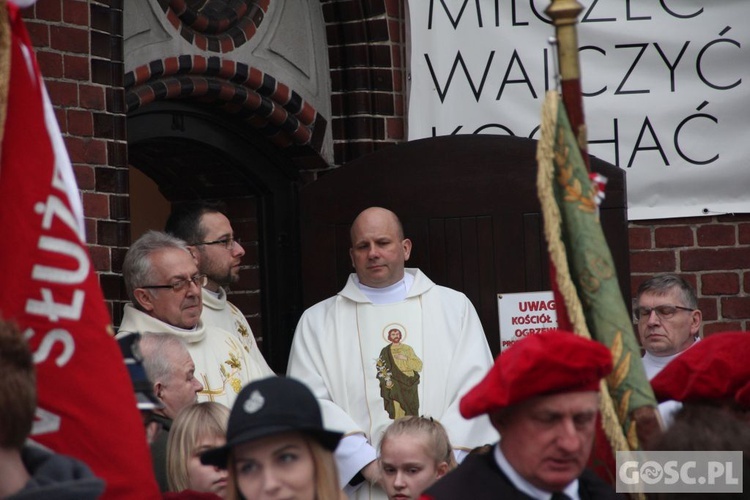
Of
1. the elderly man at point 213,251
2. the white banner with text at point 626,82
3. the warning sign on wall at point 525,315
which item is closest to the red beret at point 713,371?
the elderly man at point 213,251

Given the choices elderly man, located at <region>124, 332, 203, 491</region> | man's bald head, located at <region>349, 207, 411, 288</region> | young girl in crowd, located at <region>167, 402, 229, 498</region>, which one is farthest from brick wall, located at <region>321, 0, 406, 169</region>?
young girl in crowd, located at <region>167, 402, 229, 498</region>

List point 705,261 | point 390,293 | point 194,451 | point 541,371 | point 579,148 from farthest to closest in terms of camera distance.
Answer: point 705,261 → point 390,293 → point 194,451 → point 579,148 → point 541,371

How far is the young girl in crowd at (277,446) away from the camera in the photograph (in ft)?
9.66

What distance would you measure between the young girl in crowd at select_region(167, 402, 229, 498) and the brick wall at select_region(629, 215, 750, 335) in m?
3.64

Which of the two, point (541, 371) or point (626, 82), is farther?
point (626, 82)

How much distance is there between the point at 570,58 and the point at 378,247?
2844 millimetres

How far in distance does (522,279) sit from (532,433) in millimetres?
3692

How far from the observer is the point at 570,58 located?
11.5 feet

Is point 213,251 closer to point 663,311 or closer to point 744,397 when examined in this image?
point 663,311

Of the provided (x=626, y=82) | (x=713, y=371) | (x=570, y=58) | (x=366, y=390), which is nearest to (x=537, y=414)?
(x=713, y=371)

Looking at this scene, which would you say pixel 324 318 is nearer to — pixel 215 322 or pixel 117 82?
pixel 215 322

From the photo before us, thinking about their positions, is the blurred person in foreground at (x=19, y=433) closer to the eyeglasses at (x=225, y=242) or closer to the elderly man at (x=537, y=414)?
the elderly man at (x=537, y=414)

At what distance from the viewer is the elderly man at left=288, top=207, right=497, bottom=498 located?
6.12 metres

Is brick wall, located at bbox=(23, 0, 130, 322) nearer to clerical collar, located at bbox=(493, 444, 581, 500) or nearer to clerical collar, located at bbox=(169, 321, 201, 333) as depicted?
clerical collar, located at bbox=(169, 321, 201, 333)
